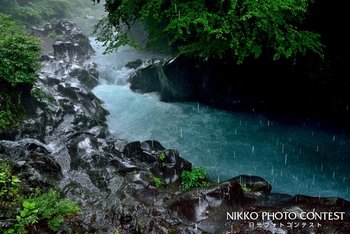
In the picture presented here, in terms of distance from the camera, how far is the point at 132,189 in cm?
779

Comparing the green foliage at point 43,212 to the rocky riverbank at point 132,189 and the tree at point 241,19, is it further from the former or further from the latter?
the tree at point 241,19

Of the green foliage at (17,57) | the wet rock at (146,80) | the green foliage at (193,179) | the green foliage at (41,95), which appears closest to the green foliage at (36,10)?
the wet rock at (146,80)

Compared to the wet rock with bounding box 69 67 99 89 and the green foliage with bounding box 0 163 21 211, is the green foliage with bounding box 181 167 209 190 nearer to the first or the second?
the green foliage with bounding box 0 163 21 211

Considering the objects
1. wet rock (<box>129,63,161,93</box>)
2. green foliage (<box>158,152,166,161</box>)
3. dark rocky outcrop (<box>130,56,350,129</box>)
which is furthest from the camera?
wet rock (<box>129,63,161,93</box>)

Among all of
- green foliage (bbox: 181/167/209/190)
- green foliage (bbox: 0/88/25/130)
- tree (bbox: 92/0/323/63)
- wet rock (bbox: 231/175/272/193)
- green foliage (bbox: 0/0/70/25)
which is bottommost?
green foliage (bbox: 181/167/209/190)

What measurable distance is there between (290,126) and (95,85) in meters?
15.1

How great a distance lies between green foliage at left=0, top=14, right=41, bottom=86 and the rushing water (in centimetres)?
563

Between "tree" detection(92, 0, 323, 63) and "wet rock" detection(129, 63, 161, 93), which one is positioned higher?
"tree" detection(92, 0, 323, 63)

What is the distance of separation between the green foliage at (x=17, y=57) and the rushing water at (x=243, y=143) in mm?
5630

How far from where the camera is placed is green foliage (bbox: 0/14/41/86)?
35.7ft

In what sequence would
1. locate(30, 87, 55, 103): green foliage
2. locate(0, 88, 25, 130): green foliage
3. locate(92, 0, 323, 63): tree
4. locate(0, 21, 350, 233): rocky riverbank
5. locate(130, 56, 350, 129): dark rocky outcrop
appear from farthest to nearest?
1. locate(30, 87, 55, 103): green foliage
2. locate(130, 56, 350, 129): dark rocky outcrop
3. locate(0, 88, 25, 130): green foliage
4. locate(92, 0, 323, 63): tree
5. locate(0, 21, 350, 233): rocky riverbank

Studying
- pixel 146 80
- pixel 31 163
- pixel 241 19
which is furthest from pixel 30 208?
pixel 146 80

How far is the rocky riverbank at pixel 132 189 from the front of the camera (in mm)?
6461

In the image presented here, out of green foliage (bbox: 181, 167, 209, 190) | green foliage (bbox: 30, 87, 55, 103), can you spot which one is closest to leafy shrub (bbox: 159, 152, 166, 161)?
green foliage (bbox: 181, 167, 209, 190)
